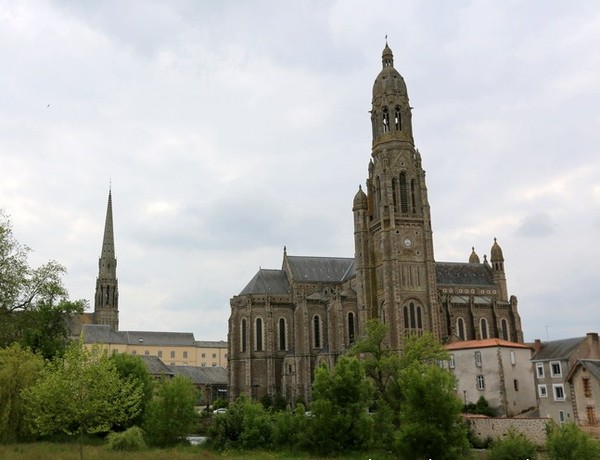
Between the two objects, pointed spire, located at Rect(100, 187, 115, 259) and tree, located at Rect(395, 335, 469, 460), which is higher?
pointed spire, located at Rect(100, 187, 115, 259)

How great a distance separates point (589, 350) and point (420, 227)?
32.0m

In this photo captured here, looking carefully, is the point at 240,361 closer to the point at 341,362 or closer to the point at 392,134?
the point at 392,134

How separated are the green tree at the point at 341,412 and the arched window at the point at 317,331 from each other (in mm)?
42327

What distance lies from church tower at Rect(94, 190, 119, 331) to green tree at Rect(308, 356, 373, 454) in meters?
118

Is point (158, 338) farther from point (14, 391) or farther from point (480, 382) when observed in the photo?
point (14, 391)

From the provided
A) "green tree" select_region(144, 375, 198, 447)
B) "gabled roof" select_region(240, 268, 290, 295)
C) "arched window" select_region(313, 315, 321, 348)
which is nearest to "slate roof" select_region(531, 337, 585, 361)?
"green tree" select_region(144, 375, 198, 447)

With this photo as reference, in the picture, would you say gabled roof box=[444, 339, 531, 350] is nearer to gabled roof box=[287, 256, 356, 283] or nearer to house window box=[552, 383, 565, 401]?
house window box=[552, 383, 565, 401]

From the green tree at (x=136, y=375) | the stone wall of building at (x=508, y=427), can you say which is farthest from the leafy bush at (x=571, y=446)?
the green tree at (x=136, y=375)

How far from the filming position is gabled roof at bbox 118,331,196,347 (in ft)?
501

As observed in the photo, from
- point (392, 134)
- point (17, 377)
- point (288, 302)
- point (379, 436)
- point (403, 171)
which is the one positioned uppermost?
point (392, 134)

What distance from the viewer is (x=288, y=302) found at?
95688 millimetres

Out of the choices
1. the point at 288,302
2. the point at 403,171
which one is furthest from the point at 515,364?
the point at 288,302

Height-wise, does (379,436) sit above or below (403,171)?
below

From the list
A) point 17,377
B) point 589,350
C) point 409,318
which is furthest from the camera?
point 409,318
